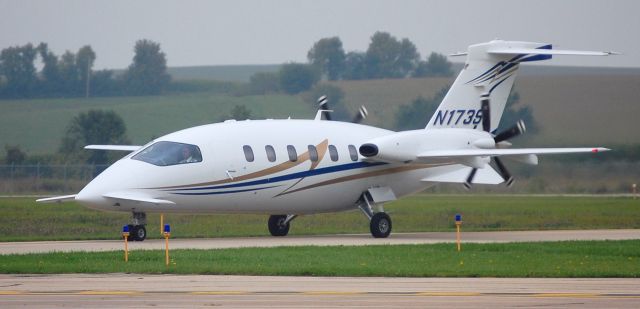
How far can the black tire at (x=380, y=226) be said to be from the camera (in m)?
36.1

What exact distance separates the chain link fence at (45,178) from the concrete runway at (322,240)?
28.8m

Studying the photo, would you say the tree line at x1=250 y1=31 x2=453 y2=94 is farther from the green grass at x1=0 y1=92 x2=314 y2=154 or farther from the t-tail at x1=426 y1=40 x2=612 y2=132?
the t-tail at x1=426 y1=40 x2=612 y2=132

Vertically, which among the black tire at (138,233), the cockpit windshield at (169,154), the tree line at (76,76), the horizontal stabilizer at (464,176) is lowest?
the black tire at (138,233)

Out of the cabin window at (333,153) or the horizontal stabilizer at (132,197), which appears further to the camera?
the cabin window at (333,153)

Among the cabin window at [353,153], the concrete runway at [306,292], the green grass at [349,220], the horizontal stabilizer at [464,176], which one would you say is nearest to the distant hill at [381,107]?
the green grass at [349,220]

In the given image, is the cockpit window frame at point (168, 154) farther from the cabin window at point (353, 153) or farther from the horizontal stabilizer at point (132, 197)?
the cabin window at point (353, 153)

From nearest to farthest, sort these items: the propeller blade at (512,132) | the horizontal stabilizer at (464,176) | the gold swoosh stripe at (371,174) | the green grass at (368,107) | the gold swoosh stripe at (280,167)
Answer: the gold swoosh stripe at (280,167)
the gold swoosh stripe at (371,174)
the propeller blade at (512,132)
the horizontal stabilizer at (464,176)
the green grass at (368,107)

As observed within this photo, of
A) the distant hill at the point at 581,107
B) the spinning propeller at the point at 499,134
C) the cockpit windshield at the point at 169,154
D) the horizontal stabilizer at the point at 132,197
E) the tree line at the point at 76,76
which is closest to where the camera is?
the horizontal stabilizer at the point at 132,197

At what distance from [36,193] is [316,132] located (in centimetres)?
3129

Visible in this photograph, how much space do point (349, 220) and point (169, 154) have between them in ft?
46.2

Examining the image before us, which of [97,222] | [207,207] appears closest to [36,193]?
[97,222]

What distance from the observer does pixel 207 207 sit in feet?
110

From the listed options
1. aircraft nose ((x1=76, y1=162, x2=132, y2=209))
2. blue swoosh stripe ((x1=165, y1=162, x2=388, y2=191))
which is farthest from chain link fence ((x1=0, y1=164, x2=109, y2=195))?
aircraft nose ((x1=76, y1=162, x2=132, y2=209))

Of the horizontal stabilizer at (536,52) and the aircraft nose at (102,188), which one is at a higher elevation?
the horizontal stabilizer at (536,52)
